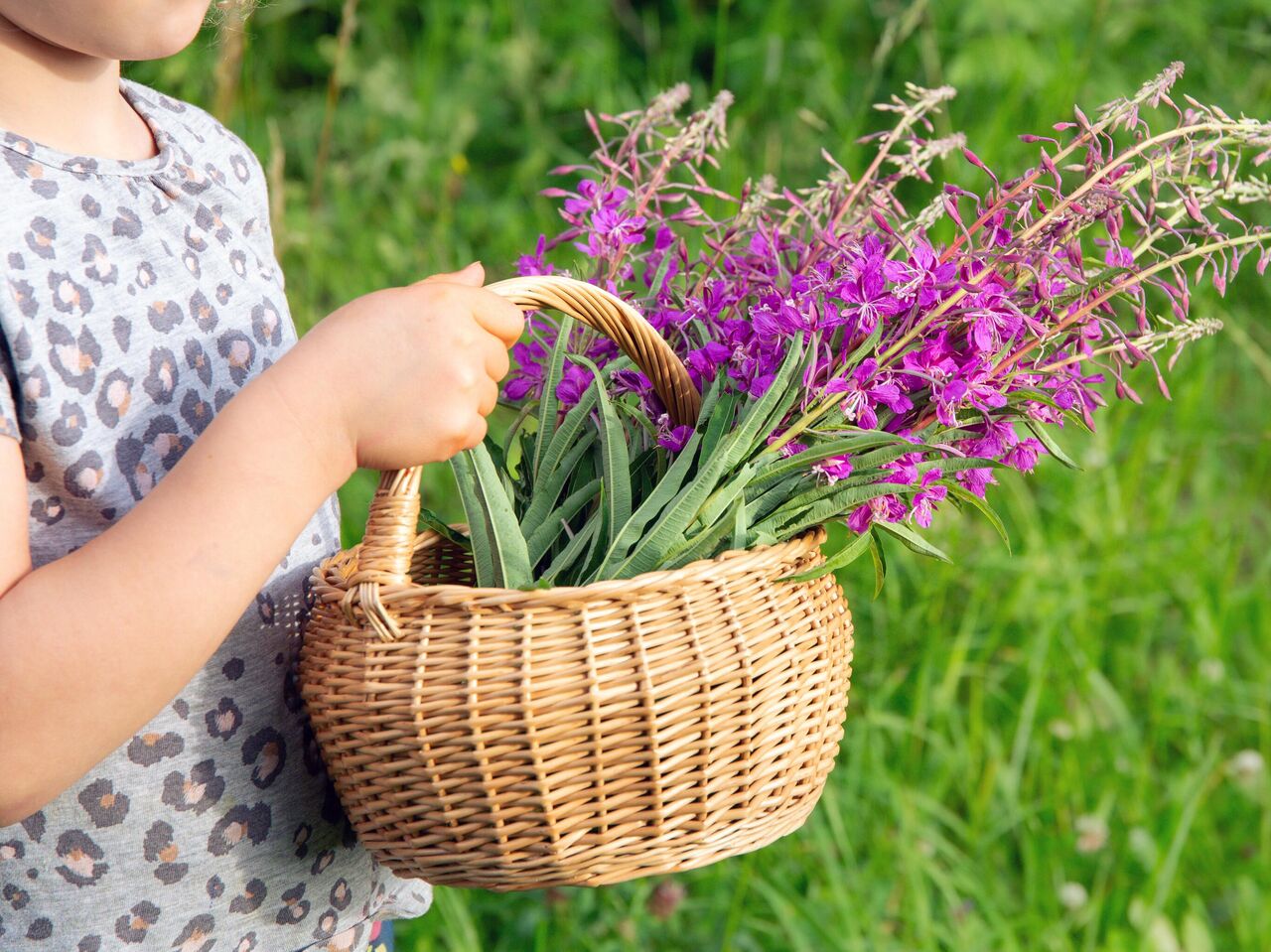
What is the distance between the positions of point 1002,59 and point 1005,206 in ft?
5.87

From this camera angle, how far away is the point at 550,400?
2.71 feet

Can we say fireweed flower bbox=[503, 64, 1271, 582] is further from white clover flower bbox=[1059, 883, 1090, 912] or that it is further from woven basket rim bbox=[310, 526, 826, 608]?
white clover flower bbox=[1059, 883, 1090, 912]

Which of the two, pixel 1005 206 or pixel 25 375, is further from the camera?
pixel 1005 206

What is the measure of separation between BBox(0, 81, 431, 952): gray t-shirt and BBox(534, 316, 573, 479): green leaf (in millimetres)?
170

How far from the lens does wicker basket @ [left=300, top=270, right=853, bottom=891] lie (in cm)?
67

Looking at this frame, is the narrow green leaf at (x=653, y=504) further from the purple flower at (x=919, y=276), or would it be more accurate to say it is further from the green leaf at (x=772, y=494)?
the purple flower at (x=919, y=276)

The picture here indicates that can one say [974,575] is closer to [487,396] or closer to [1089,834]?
[1089,834]

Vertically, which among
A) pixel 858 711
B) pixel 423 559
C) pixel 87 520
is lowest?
pixel 858 711

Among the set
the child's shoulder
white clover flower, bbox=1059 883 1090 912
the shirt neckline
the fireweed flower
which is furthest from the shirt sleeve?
white clover flower, bbox=1059 883 1090 912

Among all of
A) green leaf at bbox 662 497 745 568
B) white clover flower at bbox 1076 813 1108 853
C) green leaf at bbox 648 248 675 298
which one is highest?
green leaf at bbox 648 248 675 298

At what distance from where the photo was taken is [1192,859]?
1725 mm

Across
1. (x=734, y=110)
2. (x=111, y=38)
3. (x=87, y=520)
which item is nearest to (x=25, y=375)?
(x=87, y=520)

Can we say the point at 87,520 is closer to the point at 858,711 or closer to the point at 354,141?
the point at 858,711

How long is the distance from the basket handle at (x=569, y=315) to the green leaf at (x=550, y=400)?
0.19 ft
